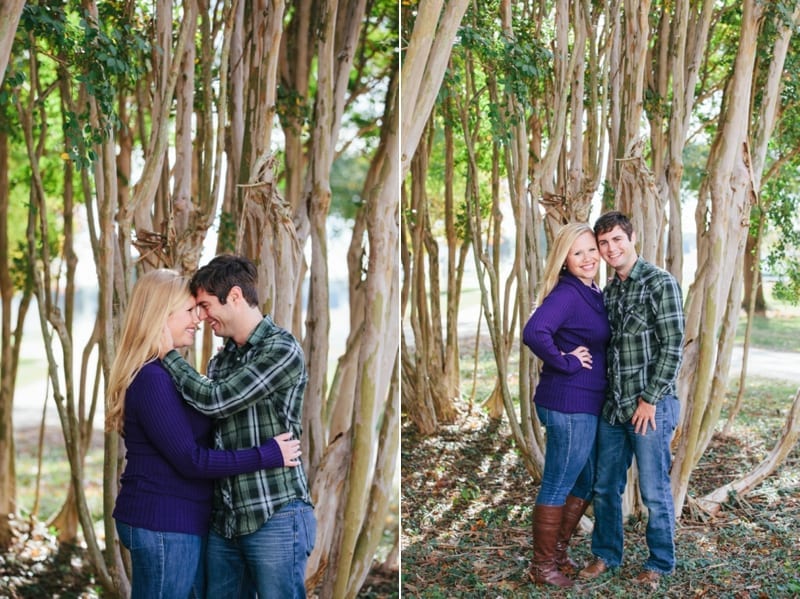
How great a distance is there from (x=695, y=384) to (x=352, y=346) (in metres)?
1.38

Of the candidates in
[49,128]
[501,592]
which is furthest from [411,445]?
[49,128]

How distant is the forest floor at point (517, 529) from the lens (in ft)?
9.68

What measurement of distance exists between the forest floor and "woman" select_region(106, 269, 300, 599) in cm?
148

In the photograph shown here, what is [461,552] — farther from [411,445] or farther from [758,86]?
[758,86]

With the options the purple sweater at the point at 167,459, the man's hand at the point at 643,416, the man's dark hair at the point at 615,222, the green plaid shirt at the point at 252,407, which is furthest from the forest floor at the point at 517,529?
the purple sweater at the point at 167,459

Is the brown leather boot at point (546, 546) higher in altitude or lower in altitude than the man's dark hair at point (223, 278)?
lower

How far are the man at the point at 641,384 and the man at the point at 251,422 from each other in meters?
1.20

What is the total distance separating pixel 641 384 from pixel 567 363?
9.7 inches

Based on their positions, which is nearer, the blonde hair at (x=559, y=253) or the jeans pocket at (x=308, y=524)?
the jeans pocket at (x=308, y=524)

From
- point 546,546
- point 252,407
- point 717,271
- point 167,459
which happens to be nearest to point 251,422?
point 252,407

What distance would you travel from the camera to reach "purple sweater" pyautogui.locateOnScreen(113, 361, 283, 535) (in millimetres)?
1723

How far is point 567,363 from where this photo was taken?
2592mm

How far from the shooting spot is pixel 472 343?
341 cm

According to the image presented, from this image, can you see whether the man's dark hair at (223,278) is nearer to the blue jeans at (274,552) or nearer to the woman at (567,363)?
the blue jeans at (274,552)
